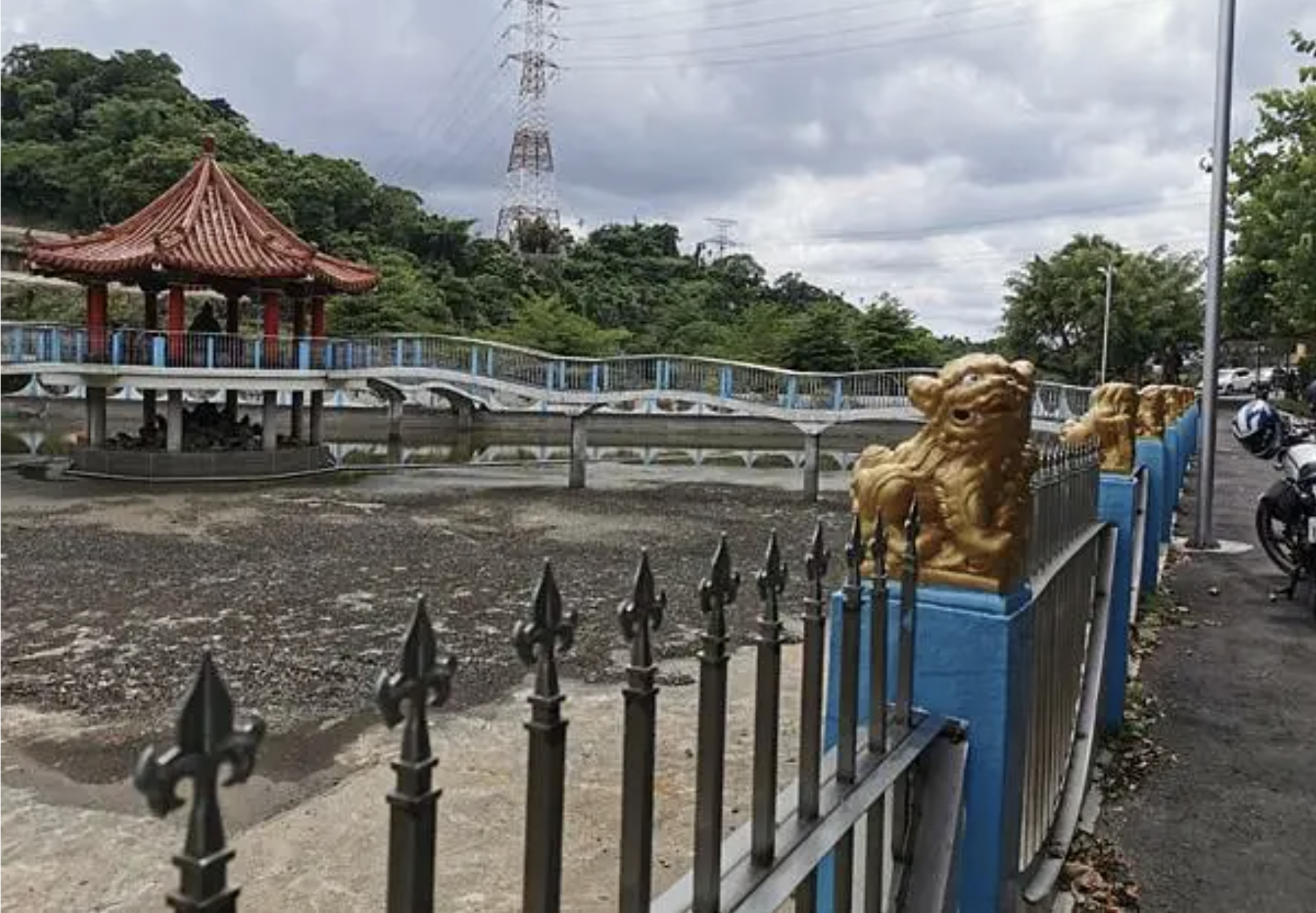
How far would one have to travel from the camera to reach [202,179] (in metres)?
20.2

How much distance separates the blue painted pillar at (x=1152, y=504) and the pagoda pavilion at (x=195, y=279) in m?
15.6

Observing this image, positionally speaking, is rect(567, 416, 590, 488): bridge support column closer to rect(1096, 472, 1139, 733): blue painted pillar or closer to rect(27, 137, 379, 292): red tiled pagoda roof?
rect(27, 137, 379, 292): red tiled pagoda roof

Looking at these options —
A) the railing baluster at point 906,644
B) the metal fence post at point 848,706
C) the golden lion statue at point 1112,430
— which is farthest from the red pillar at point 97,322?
the metal fence post at point 848,706

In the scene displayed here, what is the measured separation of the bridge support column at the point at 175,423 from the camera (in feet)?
59.8

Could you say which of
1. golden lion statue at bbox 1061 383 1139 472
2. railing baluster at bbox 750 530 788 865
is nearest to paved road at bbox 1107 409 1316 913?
golden lion statue at bbox 1061 383 1139 472

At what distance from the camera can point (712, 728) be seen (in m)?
1.26

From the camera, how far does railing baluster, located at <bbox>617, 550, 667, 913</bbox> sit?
3.57ft

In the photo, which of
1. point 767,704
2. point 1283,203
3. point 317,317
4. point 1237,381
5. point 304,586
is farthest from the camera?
point 1237,381

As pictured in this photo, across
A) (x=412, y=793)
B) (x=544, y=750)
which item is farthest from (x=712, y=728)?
(x=412, y=793)

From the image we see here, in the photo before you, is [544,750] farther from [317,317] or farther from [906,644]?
[317,317]

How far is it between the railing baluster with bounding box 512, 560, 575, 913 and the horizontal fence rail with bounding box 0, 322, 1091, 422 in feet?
55.1

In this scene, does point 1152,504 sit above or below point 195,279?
below

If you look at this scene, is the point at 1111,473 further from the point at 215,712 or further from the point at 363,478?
the point at 363,478

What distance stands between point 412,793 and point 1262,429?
7.89 m
